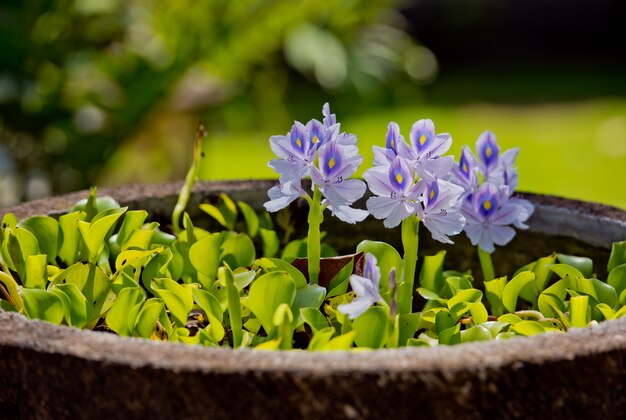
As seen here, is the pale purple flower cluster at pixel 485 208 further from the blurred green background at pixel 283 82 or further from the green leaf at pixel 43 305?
the blurred green background at pixel 283 82

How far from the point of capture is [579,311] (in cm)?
105

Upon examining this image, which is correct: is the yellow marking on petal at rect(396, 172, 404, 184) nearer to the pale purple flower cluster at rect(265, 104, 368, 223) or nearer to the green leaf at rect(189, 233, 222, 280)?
the pale purple flower cluster at rect(265, 104, 368, 223)

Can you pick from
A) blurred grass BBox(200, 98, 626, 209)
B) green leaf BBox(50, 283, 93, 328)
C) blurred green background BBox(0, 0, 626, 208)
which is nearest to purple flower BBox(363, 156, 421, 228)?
green leaf BBox(50, 283, 93, 328)

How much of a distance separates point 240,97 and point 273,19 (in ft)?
1.99

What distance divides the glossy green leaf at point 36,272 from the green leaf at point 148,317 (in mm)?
167

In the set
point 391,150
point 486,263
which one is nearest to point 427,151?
point 391,150

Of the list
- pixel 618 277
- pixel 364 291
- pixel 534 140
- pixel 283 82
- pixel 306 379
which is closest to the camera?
pixel 306 379

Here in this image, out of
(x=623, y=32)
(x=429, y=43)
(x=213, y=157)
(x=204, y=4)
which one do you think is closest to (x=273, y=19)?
(x=204, y=4)

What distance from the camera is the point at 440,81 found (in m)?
7.38

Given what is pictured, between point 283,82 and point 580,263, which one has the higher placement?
point 283,82

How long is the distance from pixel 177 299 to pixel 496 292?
40cm

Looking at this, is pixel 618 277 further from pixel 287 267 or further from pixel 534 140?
pixel 534 140

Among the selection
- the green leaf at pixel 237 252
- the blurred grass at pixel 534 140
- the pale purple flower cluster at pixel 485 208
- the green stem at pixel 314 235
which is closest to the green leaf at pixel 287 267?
the green stem at pixel 314 235

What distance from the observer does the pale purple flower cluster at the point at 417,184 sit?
1.07 meters
